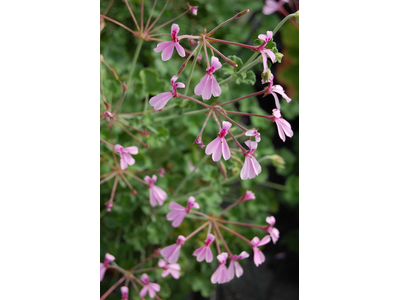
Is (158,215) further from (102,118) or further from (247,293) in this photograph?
(247,293)

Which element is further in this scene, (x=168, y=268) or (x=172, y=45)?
(x=168, y=268)

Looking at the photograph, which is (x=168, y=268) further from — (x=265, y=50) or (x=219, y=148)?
(x=265, y=50)

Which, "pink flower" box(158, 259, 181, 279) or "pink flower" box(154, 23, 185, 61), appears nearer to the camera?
"pink flower" box(154, 23, 185, 61)

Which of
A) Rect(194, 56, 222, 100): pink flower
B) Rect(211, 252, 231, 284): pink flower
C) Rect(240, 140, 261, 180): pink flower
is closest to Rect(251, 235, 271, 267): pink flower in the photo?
Rect(211, 252, 231, 284): pink flower

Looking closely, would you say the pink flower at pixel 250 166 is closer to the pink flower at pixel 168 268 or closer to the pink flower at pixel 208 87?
the pink flower at pixel 208 87

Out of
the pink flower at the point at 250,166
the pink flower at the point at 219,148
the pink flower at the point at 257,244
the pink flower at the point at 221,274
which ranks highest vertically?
the pink flower at the point at 219,148

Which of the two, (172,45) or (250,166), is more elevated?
(172,45)

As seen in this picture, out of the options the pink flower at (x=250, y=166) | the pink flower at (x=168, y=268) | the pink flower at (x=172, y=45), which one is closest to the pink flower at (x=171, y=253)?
the pink flower at (x=168, y=268)

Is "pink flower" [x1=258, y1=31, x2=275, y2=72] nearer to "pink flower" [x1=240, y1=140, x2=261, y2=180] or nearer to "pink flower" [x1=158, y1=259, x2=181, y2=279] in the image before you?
"pink flower" [x1=240, y1=140, x2=261, y2=180]

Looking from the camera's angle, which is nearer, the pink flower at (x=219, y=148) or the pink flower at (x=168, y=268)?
the pink flower at (x=219, y=148)

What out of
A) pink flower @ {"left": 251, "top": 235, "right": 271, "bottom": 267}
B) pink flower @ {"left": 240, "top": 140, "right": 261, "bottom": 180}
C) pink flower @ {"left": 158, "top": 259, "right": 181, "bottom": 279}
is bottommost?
pink flower @ {"left": 158, "top": 259, "right": 181, "bottom": 279}

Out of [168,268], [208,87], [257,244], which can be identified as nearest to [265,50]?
[208,87]

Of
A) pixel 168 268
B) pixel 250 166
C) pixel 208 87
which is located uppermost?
pixel 208 87
